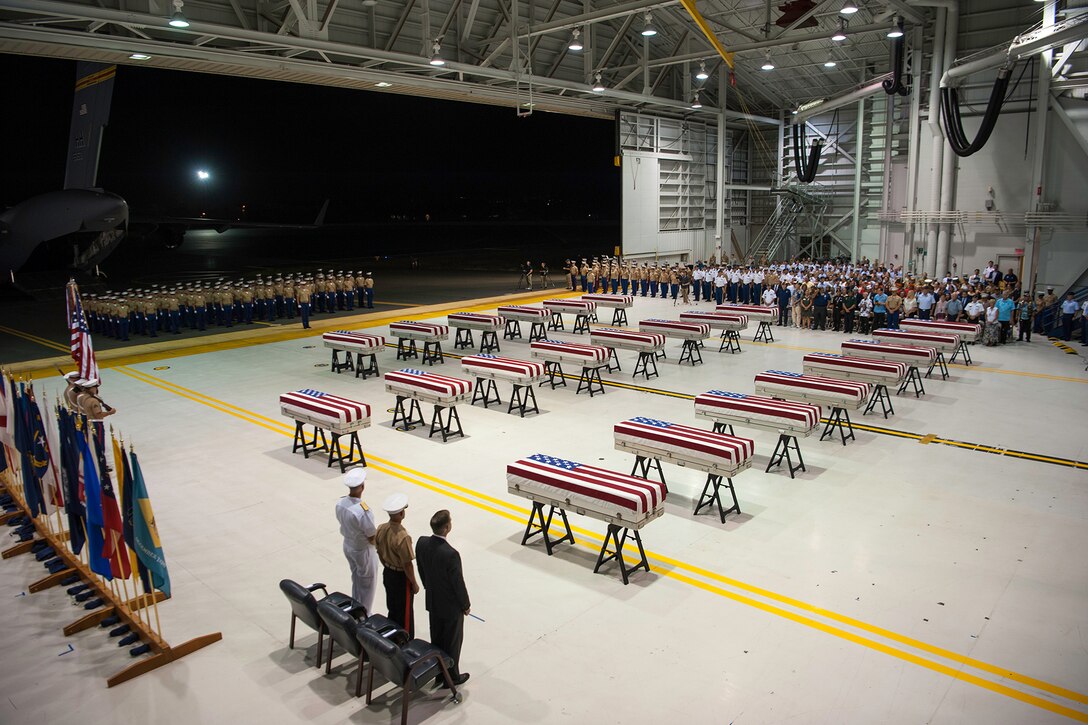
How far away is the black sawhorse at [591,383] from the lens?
54.0ft

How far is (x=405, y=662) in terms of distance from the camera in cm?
541

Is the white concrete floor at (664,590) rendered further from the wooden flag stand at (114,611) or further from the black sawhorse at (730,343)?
the black sawhorse at (730,343)

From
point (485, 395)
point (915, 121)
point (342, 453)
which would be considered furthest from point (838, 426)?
point (915, 121)

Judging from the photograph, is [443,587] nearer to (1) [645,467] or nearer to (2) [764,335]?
(1) [645,467]

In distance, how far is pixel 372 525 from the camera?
670 centimetres

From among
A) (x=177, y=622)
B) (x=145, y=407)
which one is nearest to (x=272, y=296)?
(x=145, y=407)

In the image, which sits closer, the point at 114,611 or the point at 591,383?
the point at 114,611

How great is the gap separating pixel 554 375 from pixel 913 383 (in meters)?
8.34

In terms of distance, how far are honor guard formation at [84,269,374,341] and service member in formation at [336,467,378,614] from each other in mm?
19051

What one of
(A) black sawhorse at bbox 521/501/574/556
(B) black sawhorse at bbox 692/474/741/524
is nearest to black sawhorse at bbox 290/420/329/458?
(A) black sawhorse at bbox 521/501/574/556

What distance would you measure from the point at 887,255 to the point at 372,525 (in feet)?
110

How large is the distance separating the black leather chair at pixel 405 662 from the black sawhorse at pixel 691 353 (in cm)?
1435

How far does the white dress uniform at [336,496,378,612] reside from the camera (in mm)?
6594

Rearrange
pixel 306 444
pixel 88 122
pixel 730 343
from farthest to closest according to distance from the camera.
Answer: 1. pixel 88 122
2. pixel 730 343
3. pixel 306 444
